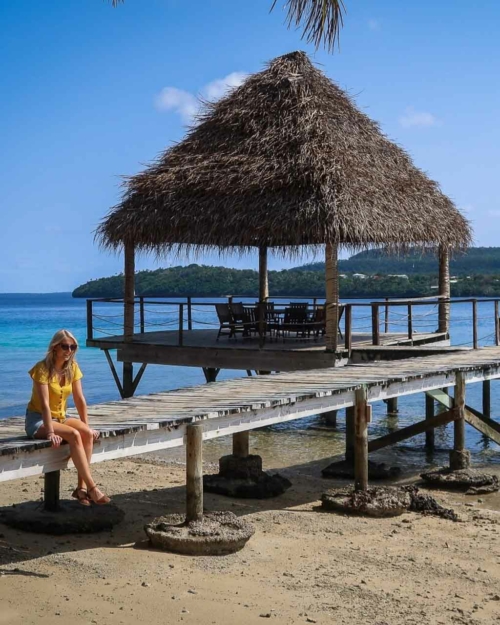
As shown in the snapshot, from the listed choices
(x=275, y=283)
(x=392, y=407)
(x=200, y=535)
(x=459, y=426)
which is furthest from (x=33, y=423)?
(x=275, y=283)

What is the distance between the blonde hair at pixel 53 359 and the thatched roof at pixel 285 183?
657 cm

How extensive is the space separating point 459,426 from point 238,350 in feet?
12.5

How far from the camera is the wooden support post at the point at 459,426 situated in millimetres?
10391

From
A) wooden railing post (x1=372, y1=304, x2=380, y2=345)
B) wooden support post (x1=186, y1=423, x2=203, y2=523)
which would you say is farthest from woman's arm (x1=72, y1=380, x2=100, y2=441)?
wooden railing post (x1=372, y1=304, x2=380, y2=345)

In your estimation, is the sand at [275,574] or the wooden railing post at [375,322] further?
the wooden railing post at [375,322]

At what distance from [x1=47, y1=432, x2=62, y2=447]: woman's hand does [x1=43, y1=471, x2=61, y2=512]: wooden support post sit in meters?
1.40

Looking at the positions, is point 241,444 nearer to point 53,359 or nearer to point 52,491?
point 52,491

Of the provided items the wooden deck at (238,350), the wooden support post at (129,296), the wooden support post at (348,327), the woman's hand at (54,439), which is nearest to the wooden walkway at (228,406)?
the woman's hand at (54,439)

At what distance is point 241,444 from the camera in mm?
9359

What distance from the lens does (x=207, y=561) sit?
6648 millimetres

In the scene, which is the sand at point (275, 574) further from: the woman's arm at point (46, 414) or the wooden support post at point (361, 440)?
the woman's arm at point (46, 414)

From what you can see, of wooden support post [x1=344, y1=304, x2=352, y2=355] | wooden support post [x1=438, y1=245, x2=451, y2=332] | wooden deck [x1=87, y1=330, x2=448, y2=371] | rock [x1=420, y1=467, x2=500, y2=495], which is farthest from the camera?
wooden support post [x1=438, y1=245, x2=451, y2=332]

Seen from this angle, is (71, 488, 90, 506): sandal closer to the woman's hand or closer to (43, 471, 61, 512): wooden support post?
the woman's hand

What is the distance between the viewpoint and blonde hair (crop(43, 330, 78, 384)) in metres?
6.14
